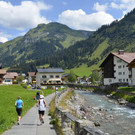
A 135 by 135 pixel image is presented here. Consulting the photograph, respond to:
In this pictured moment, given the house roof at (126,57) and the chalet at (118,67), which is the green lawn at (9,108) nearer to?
the chalet at (118,67)

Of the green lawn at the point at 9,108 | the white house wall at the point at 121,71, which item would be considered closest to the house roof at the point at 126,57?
the white house wall at the point at 121,71

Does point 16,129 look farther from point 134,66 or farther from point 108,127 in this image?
point 134,66

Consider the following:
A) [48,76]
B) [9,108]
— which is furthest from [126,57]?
[9,108]

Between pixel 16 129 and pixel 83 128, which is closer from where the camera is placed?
pixel 83 128

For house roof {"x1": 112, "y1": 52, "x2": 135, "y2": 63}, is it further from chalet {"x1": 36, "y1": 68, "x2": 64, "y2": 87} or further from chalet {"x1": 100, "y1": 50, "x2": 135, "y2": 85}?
chalet {"x1": 36, "y1": 68, "x2": 64, "y2": 87}

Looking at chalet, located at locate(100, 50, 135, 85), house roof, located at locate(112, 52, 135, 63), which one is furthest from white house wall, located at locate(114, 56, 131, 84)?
house roof, located at locate(112, 52, 135, 63)

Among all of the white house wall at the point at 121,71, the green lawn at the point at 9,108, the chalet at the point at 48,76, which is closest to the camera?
the green lawn at the point at 9,108

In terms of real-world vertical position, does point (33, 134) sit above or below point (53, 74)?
below

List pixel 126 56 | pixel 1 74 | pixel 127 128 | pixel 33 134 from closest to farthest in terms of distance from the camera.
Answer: pixel 33 134
pixel 127 128
pixel 126 56
pixel 1 74

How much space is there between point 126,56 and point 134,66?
1942 cm

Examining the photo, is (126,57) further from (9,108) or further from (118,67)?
(9,108)

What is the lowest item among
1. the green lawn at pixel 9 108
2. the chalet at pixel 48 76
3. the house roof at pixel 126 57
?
the green lawn at pixel 9 108

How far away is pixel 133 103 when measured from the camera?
39156 millimetres

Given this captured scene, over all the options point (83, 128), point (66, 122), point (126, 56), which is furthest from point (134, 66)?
point (83, 128)
